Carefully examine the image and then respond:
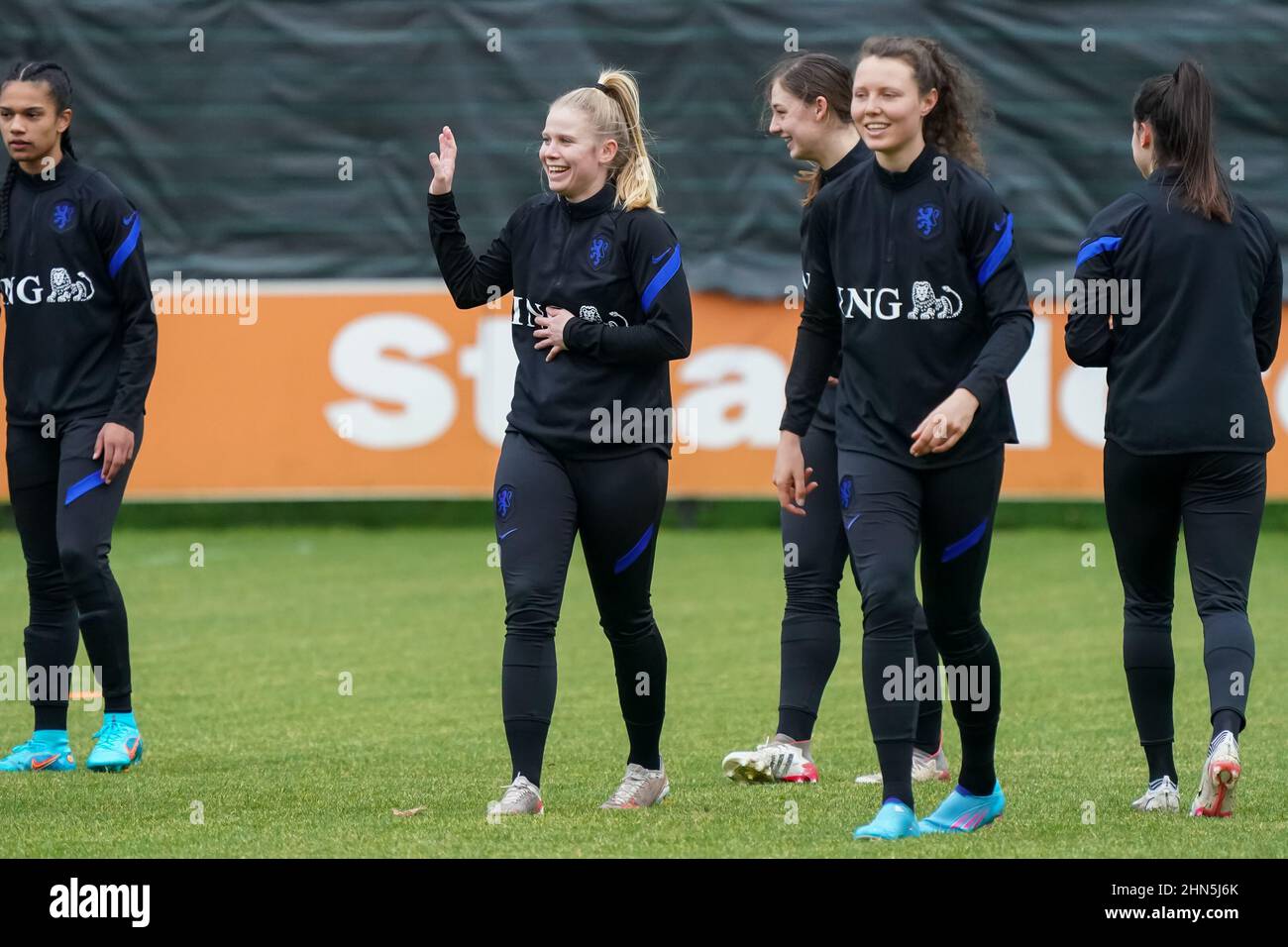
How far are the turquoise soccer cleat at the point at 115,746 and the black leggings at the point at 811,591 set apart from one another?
2051mm

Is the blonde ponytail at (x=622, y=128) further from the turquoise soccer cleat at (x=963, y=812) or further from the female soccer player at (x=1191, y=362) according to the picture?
the turquoise soccer cleat at (x=963, y=812)

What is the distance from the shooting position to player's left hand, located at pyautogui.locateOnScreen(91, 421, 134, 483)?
6297 mm

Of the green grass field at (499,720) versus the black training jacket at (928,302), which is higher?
the black training jacket at (928,302)

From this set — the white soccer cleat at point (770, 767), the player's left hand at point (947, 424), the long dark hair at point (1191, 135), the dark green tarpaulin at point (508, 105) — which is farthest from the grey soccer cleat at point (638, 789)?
the dark green tarpaulin at point (508, 105)

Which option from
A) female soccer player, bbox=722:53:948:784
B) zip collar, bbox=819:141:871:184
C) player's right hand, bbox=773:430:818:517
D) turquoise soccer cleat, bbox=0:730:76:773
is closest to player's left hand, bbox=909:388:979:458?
player's right hand, bbox=773:430:818:517

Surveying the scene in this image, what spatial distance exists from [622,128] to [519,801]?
6.10ft

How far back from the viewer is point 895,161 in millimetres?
4973

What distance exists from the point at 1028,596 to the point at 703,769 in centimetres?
484

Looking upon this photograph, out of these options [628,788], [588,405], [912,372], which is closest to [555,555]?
[588,405]

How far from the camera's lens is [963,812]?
5.13 m

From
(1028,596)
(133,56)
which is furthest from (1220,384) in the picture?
(133,56)

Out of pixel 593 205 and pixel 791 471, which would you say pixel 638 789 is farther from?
pixel 593 205

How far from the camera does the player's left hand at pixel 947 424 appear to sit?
4727 millimetres
